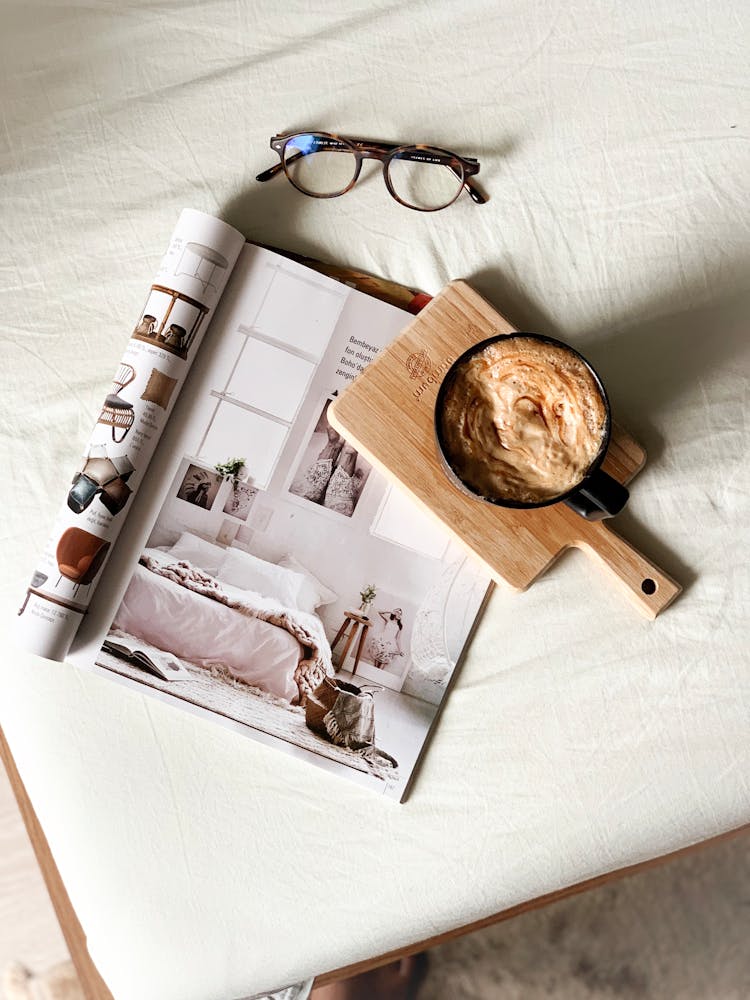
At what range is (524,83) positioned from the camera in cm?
62

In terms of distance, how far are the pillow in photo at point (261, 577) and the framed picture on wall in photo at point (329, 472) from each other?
6 centimetres

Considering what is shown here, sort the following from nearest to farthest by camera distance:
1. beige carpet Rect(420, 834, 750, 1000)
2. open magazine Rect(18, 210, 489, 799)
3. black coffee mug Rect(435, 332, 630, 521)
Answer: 1. black coffee mug Rect(435, 332, 630, 521)
2. open magazine Rect(18, 210, 489, 799)
3. beige carpet Rect(420, 834, 750, 1000)

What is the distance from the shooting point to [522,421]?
53cm

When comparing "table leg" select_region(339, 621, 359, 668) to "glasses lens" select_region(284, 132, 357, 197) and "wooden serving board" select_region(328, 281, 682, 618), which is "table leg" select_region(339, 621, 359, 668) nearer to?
"wooden serving board" select_region(328, 281, 682, 618)

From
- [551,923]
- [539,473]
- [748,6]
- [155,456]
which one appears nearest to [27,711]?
[155,456]

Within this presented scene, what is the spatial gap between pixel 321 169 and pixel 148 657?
1.39 ft

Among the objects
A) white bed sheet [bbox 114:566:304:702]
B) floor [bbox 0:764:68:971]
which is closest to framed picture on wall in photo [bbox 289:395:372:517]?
white bed sheet [bbox 114:566:304:702]

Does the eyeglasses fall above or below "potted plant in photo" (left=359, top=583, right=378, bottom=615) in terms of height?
above

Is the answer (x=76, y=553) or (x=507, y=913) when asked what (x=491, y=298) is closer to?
(x=76, y=553)

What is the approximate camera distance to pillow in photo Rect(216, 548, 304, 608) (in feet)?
2.02

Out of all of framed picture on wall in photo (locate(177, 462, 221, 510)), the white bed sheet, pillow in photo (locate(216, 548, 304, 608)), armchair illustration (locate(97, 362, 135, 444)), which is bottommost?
the white bed sheet

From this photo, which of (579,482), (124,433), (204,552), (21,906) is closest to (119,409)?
(124,433)

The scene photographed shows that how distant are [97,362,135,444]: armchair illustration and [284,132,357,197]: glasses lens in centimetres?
21

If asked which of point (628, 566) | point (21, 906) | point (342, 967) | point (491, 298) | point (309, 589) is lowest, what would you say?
point (21, 906)
